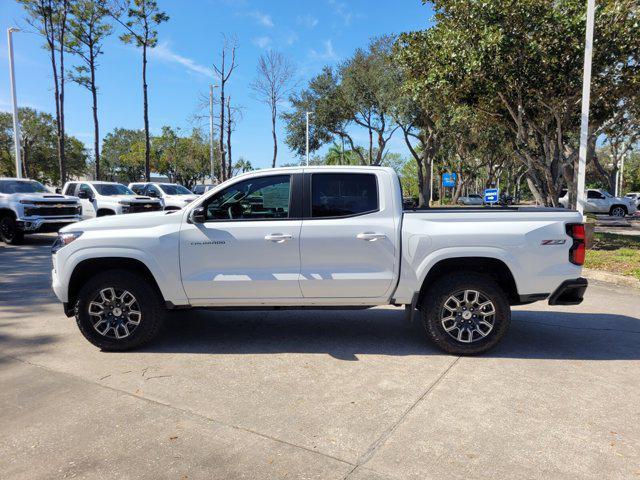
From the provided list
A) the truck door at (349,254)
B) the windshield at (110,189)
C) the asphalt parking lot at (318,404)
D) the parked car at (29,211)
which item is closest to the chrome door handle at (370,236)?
the truck door at (349,254)

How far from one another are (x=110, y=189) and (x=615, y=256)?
15.1 metres

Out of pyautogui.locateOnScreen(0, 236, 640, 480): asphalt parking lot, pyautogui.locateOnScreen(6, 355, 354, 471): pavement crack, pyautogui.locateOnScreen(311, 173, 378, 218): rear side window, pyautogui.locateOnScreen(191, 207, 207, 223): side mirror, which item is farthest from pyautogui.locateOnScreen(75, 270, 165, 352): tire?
pyautogui.locateOnScreen(311, 173, 378, 218): rear side window

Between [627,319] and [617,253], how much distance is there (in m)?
5.53

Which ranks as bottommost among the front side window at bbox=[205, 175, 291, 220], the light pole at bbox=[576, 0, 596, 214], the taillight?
the taillight

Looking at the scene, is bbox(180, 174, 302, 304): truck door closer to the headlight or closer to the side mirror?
the side mirror

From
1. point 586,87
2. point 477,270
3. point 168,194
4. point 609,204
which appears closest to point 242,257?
point 477,270

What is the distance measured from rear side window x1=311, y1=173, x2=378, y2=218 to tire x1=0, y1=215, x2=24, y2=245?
11510 millimetres

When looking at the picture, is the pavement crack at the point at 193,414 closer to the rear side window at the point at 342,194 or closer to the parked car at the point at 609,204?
the rear side window at the point at 342,194

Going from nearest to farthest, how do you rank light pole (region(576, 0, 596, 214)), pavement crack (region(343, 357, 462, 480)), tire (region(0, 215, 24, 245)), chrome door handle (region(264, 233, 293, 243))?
1. pavement crack (region(343, 357, 462, 480))
2. chrome door handle (region(264, 233, 293, 243))
3. light pole (region(576, 0, 596, 214))
4. tire (region(0, 215, 24, 245))

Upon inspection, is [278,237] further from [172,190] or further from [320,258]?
[172,190]

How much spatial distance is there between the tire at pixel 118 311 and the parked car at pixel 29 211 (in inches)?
377

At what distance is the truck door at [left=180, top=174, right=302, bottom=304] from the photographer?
4.65 metres

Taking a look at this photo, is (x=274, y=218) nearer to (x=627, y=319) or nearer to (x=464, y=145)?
(x=627, y=319)

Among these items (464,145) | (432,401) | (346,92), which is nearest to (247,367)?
(432,401)
